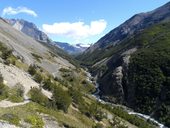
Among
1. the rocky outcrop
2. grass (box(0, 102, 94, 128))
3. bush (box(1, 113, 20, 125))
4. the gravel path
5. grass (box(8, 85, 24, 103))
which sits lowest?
the gravel path

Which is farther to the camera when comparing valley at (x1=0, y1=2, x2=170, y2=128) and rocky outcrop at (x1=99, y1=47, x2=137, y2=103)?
rocky outcrop at (x1=99, y1=47, x2=137, y2=103)

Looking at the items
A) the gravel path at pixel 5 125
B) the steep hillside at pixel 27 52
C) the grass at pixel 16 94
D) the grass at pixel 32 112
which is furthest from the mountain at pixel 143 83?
the gravel path at pixel 5 125

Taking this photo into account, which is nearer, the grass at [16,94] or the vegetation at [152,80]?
the grass at [16,94]

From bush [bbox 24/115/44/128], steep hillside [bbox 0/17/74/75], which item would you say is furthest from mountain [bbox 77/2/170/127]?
bush [bbox 24/115/44/128]

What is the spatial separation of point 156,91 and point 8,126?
78745mm

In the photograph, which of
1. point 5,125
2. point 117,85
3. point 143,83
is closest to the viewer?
point 5,125

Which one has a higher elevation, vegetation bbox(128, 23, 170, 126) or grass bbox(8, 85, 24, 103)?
vegetation bbox(128, 23, 170, 126)

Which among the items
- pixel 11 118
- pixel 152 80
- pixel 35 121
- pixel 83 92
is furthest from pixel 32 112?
pixel 152 80

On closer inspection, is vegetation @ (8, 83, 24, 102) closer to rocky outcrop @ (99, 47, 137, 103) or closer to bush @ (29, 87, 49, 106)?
bush @ (29, 87, 49, 106)

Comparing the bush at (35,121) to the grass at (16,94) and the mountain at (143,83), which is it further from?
the mountain at (143,83)

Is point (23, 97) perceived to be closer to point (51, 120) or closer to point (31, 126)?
point (51, 120)

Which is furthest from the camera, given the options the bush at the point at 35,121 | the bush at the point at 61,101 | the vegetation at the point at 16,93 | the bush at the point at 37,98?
the bush at the point at 61,101

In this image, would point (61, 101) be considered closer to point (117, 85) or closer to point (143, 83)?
point (143, 83)

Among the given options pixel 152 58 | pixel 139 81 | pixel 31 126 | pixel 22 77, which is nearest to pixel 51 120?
pixel 31 126
